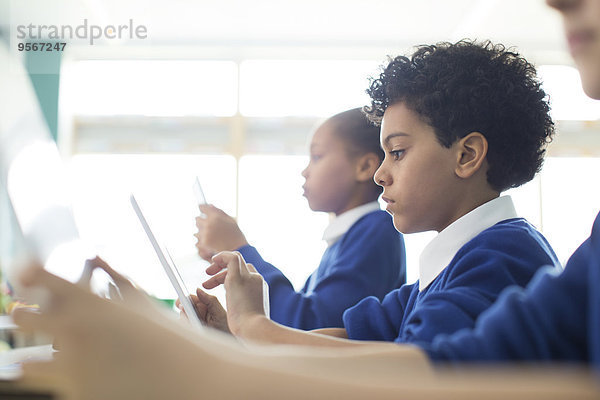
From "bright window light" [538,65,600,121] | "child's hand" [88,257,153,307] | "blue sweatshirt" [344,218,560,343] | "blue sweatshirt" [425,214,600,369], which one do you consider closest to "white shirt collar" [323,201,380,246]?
"blue sweatshirt" [344,218,560,343]

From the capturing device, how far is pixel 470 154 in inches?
30.5

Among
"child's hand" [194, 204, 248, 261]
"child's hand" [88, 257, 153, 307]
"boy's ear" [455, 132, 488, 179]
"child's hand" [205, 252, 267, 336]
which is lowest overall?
"child's hand" [205, 252, 267, 336]

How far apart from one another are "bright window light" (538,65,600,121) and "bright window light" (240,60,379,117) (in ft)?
4.76

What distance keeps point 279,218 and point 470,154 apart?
10.9 feet

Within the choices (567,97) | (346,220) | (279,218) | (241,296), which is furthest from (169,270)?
(567,97)

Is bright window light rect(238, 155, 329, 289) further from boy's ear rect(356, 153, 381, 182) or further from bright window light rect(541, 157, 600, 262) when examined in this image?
boy's ear rect(356, 153, 381, 182)

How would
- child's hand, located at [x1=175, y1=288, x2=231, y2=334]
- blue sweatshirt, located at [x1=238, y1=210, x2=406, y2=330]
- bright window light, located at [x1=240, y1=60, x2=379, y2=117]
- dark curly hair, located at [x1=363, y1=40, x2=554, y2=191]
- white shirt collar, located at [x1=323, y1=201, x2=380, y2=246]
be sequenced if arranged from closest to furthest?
1. dark curly hair, located at [x1=363, y1=40, x2=554, y2=191]
2. child's hand, located at [x1=175, y1=288, x2=231, y2=334]
3. blue sweatshirt, located at [x1=238, y1=210, x2=406, y2=330]
4. white shirt collar, located at [x1=323, y1=201, x2=380, y2=246]
5. bright window light, located at [x1=240, y1=60, x2=379, y2=117]

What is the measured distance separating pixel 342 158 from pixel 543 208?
3347 mm

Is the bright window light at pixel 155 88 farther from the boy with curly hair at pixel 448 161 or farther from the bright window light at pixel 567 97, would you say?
the boy with curly hair at pixel 448 161

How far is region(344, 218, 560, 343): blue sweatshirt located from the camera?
1.75ft

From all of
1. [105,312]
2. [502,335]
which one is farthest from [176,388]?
[502,335]

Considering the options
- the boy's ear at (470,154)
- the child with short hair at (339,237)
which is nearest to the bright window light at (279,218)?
the child with short hair at (339,237)

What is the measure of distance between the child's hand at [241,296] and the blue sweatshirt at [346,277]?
0.30 meters

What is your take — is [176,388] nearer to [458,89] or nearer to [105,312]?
[105,312]
